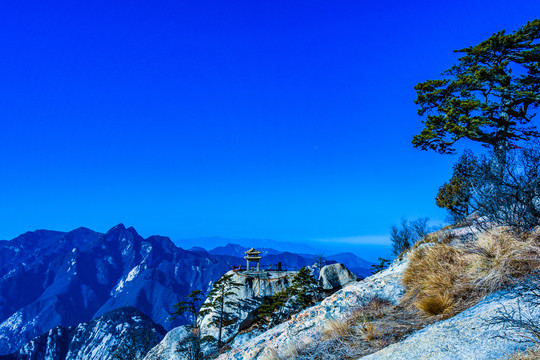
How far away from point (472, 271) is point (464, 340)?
10.2ft

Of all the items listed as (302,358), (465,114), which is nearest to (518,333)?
(302,358)

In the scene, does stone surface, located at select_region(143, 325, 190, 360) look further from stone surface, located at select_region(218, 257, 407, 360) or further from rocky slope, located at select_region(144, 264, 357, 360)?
stone surface, located at select_region(218, 257, 407, 360)

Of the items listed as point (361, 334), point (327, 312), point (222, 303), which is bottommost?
point (361, 334)

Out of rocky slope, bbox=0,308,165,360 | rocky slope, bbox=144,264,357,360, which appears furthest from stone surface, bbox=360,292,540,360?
rocky slope, bbox=0,308,165,360

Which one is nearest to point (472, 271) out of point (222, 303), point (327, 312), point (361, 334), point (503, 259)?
point (503, 259)

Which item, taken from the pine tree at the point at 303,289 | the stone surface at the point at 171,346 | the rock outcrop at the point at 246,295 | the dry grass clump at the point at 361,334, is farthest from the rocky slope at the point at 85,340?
the dry grass clump at the point at 361,334

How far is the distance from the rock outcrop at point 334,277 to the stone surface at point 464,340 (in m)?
36.5

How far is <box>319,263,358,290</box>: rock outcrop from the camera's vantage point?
40781mm

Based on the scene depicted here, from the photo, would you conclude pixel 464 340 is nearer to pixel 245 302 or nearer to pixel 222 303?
pixel 222 303

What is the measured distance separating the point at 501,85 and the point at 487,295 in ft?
64.5

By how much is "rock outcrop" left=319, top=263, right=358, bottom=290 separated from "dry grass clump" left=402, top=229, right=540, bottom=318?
3357 centimetres

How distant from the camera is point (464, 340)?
4.80m

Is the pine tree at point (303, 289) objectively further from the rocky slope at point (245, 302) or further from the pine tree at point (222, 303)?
the pine tree at point (222, 303)

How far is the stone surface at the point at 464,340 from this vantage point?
4.34 metres
